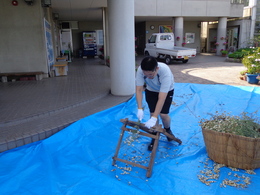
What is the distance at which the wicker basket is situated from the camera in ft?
8.95

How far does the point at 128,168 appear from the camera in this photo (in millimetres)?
2965

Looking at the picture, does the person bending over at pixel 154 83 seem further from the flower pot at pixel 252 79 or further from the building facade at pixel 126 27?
the flower pot at pixel 252 79

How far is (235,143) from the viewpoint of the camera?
2793 mm

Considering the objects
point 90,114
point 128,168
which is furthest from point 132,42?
point 128,168

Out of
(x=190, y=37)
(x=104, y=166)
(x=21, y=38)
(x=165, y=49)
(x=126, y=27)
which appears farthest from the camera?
(x=190, y=37)

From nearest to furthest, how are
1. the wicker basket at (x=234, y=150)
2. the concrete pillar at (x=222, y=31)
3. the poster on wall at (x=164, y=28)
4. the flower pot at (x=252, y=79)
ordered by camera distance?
the wicker basket at (x=234, y=150) → the flower pot at (x=252, y=79) → the concrete pillar at (x=222, y=31) → the poster on wall at (x=164, y=28)

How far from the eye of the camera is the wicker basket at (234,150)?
8.95 feet

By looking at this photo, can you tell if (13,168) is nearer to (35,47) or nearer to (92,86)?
(92,86)

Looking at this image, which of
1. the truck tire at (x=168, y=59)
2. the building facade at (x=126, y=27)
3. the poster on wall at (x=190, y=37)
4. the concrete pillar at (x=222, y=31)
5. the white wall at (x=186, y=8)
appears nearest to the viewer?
the building facade at (x=126, y=27)

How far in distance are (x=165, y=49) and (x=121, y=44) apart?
8.96m

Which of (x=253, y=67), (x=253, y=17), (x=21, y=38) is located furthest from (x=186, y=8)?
(x=21, y=38)

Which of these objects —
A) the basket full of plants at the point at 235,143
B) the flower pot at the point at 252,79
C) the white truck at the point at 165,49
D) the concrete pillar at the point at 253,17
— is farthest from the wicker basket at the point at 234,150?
the concrete pillar at the point at 253,17

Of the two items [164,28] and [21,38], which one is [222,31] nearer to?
[164,28]

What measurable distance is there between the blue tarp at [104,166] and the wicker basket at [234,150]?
10 cm
